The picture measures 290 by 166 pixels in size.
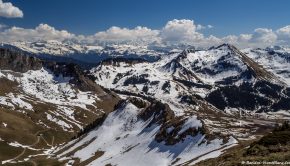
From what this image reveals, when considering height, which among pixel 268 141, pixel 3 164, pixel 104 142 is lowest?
pixel 3 164

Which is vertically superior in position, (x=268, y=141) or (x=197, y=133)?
(x=268, y=141)

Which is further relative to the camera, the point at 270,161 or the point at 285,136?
the point at 285,136

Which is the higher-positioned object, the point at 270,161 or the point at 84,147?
the point at 270,161

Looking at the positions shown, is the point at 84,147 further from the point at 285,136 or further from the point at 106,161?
the point at 285,136

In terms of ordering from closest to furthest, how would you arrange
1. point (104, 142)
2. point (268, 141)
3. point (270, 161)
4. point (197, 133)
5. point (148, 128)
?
point (270, 161) < point (268, 141) < point (197, 133) < point (148, 128) < point (104, 142)

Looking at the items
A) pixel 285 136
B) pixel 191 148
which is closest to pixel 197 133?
pixel 191 148

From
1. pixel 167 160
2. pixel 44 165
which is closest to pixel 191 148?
pixel 167 160

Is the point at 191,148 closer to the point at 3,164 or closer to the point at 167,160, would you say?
the point at 167,160

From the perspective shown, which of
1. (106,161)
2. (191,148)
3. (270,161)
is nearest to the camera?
(270,161)

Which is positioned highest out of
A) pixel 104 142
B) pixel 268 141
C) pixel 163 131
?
pixel 268 141
